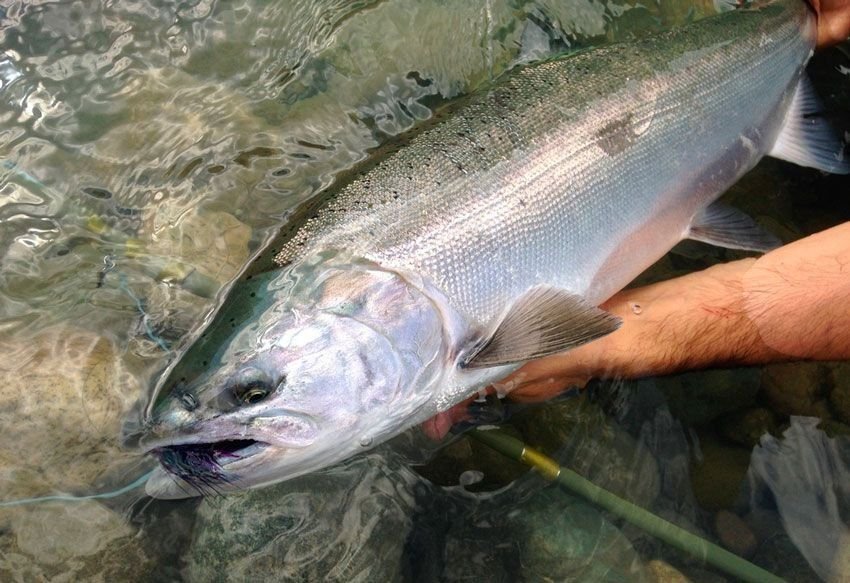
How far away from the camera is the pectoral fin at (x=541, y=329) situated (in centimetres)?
240

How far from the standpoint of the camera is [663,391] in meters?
3.38

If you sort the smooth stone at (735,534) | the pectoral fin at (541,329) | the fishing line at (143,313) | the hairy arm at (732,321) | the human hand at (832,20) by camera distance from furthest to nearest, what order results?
the human hand at (832,20) < the smooth stone at (735,534) < the hairy arm at (732,321) < the fishing line at (143,313) < the pectoral fin at (541,329)

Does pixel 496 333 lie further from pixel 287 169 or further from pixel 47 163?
pixel 47 163

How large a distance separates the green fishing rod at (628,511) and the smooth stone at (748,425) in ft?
1.85

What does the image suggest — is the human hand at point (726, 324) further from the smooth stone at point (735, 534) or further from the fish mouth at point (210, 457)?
the fish mouth at point (210, 457)

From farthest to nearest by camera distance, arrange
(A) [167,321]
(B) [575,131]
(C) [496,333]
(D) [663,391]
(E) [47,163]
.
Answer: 1. (D) [663,391]
2. (E) [47,163]
3. (A) [167,321]
4. (B) [575,131]
5. (C) [496,333]

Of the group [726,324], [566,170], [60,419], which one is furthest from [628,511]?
[60,419]

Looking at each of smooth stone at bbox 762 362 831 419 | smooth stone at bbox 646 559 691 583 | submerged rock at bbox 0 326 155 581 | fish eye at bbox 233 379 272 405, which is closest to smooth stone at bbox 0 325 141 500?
submerged rock at bbox 0 326 155 581

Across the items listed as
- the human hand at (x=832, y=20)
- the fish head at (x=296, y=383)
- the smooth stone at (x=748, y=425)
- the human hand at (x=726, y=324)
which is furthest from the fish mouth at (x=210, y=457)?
the human hand at (x=832, y=20)

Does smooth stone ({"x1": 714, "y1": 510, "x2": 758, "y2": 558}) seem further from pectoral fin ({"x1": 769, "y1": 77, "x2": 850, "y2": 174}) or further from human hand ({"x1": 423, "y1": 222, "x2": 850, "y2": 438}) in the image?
pectoral fin ({"x1": 769, "y1": 77, "x2": 850, "y2": 174})

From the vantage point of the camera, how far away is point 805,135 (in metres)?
3.54

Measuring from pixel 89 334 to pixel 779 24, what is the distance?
3.40m

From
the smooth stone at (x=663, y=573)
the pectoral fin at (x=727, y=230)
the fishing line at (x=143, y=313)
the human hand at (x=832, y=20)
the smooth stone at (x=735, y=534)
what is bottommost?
the smooth stone at (x=663, y=573)

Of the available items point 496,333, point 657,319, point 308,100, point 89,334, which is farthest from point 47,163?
point 657,319
